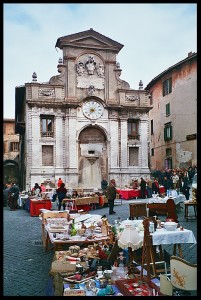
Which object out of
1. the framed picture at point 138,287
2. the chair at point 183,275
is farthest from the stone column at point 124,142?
the chair at point 183,275

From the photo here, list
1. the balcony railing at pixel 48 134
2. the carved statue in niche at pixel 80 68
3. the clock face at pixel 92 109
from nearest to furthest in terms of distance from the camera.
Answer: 1. the balcony railing at pixel 48 134
2. the clock face at pixel 92 109
3. the carved statue in niche at pixel 80 68

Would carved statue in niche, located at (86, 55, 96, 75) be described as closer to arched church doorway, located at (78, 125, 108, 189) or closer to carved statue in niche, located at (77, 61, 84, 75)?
carved statue in niche, located at (77, 61, 84, 75)

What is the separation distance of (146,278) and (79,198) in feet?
37.9

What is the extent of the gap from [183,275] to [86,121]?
22166mm

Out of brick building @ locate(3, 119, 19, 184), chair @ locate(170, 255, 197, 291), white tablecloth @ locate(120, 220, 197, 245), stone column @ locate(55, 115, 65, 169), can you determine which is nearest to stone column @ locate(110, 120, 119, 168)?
stone column @ locate(55, 115, 65, 169)

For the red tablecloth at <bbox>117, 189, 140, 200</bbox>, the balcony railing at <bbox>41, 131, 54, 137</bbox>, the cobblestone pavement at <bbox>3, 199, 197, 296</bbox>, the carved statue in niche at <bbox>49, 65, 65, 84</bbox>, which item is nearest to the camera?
the cobblestone pavement at <bbox>3, 199, 197, 296</bbox>

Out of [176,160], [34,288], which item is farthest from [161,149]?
[34,288]

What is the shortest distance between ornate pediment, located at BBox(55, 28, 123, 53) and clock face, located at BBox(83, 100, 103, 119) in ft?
14.8

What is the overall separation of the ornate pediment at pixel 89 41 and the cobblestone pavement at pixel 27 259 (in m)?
16.8

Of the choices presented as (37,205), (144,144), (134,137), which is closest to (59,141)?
(134,137)

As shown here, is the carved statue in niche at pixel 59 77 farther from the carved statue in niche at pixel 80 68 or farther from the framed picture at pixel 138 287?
the framed picture at pixel 138 287

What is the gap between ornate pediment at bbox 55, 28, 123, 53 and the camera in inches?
1026

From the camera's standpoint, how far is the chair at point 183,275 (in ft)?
14.5

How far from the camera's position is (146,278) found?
5.54 m
